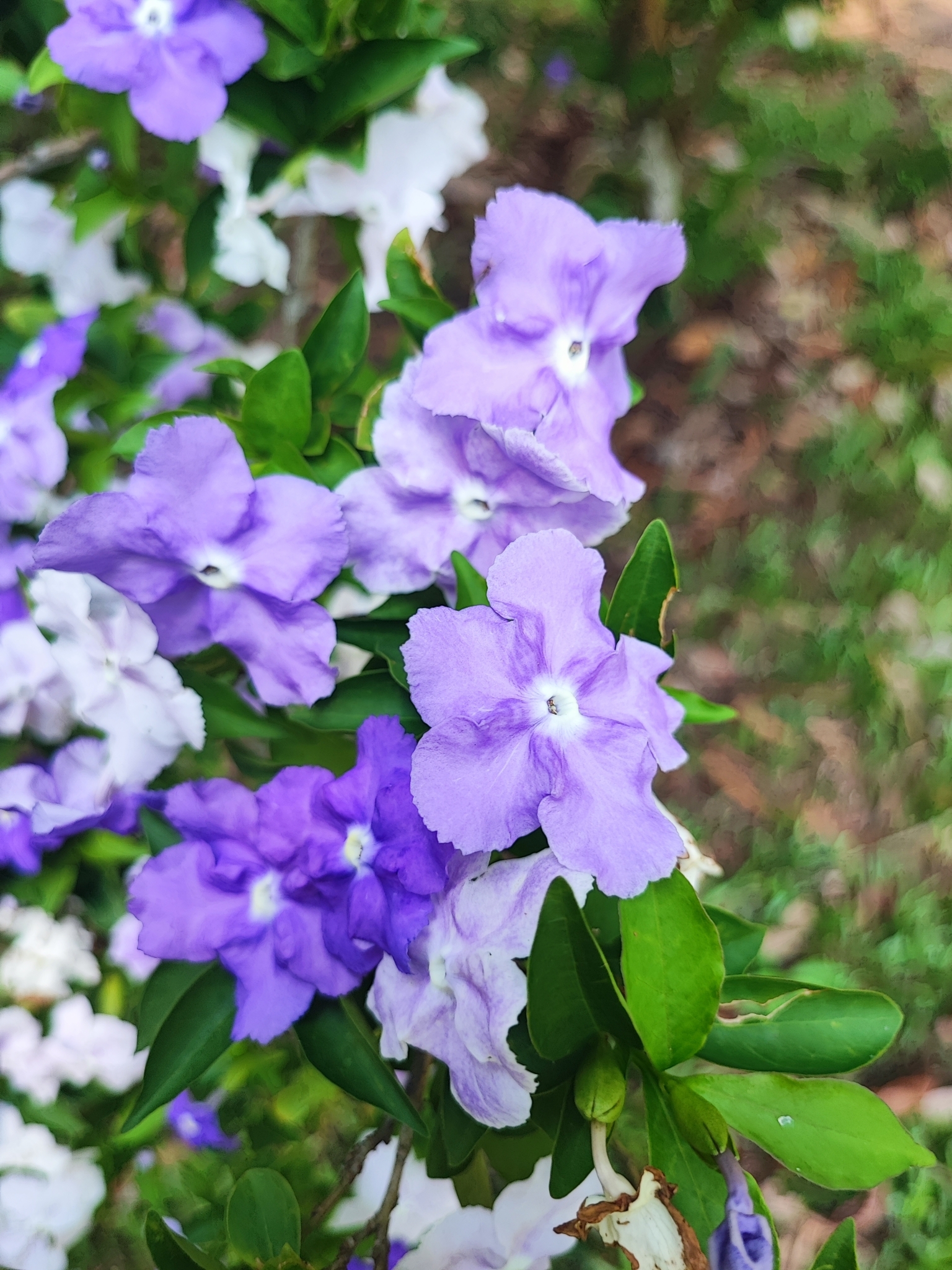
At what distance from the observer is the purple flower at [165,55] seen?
34.2 inches

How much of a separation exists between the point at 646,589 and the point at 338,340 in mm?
411

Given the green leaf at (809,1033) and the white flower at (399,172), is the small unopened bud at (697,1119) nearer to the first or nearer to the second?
the green leaf at (809,1033)

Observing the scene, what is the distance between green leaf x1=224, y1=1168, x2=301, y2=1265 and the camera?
2.56 feet

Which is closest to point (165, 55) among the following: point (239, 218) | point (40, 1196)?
point (239, 218)

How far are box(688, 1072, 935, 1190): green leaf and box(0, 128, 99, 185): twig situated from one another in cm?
122

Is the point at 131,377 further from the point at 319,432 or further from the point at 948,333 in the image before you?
the point at 948,333

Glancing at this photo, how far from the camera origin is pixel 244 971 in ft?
2.51

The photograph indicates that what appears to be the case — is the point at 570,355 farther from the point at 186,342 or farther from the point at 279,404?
the point at 186,342

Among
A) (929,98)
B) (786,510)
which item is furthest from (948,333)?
(929,98)

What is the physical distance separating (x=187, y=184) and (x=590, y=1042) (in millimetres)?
1044

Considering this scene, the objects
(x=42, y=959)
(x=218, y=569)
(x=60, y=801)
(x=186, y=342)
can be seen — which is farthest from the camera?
(x=42, y=959)

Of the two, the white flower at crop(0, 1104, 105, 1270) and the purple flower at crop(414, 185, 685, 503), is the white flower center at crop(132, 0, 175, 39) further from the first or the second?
the white flower at crop(0, 1104, 105, 1270)

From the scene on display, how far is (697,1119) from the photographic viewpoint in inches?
27.2

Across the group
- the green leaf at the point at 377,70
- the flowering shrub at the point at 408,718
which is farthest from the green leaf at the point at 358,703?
the green leaf at the point at 377,70
